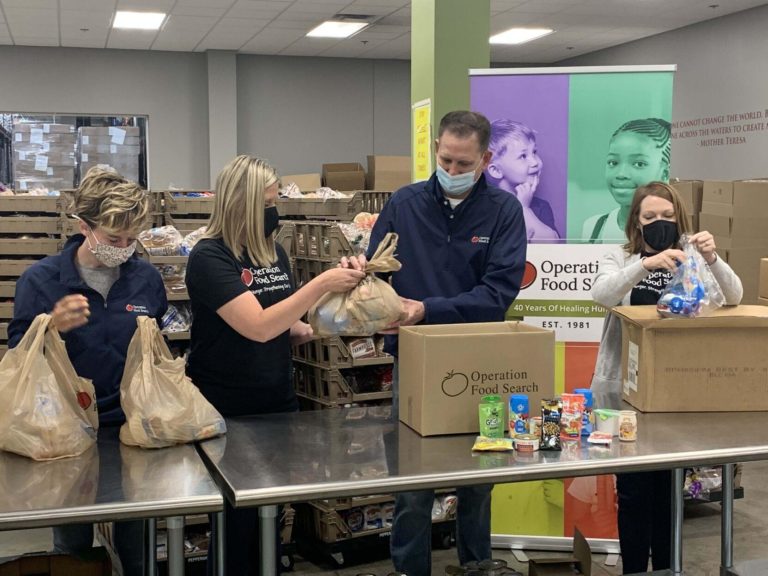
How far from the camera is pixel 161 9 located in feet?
28.6

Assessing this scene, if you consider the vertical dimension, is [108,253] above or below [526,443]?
above

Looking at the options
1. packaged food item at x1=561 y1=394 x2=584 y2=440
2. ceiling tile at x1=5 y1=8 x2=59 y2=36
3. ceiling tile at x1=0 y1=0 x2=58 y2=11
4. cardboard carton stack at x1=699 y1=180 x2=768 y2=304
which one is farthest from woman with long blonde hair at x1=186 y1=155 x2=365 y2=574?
ceiling tile at x1=5 y1=8 x2=59 y2=36

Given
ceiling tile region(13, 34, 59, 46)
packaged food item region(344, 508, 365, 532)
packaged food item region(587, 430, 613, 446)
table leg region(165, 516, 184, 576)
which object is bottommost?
packaged food item region(344, 508, 365, 532)

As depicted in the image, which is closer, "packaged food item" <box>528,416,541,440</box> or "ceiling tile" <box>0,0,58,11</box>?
"packaged food item" <box>528,416,541,440</box>

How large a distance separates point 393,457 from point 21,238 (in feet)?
14.0

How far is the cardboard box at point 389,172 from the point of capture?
29.5 feet

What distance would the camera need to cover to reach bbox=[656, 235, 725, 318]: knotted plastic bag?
244cm

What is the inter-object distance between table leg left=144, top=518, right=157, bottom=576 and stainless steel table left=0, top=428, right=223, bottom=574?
245 millimetres

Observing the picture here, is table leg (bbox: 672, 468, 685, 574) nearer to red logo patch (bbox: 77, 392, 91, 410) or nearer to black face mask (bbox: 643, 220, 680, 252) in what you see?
black face mask (bbox: 643, 220, 680, 252)

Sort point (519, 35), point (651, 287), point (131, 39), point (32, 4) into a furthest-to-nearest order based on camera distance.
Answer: point (519, 35)
point (131, 39)
point (32, 4)
point (651, 287)

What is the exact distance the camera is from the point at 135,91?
11258mm

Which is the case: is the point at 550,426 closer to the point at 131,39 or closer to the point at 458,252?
the point at 458,252

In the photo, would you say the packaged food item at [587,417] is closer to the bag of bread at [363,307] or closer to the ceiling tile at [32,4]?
the bag of bread at [363,307]

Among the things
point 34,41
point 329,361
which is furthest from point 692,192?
point 34,41
